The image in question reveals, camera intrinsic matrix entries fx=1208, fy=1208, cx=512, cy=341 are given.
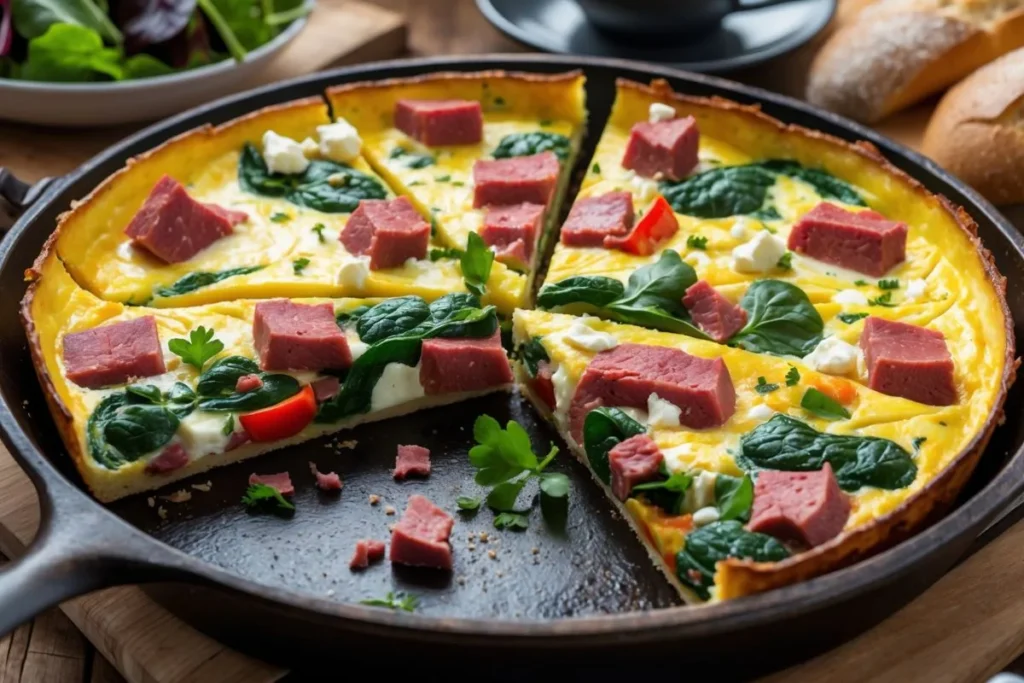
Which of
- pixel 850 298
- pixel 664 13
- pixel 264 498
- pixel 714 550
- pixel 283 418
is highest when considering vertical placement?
pixel 664 13

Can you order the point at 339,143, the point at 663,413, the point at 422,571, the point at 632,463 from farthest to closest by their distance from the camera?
the point at 339,143 < the point at 663,413 < the point at 632,463 < the point at 422,571

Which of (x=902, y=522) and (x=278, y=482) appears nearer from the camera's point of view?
(x=902, y=522)

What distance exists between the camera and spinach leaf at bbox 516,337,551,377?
429 centimetres

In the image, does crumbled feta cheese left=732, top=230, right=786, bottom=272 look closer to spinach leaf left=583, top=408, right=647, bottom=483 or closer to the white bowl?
spinach leaf left=583, top=408, right=647, bottom=483

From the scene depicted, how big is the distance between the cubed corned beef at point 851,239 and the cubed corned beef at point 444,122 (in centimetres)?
146

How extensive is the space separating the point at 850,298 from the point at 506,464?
144 cm

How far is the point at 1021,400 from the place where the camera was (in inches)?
153

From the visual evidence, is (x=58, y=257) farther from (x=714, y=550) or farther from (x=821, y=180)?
A: (x=821, y=180)

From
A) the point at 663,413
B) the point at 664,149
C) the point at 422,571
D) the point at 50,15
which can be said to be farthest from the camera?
the point at 50,15

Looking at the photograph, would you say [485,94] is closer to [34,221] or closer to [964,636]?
[34,221]

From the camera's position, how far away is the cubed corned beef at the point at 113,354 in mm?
3973

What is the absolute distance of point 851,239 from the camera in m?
4.46

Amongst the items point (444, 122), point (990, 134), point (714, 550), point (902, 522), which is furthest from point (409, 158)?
point (902, 522)

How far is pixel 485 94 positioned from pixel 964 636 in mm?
3050
